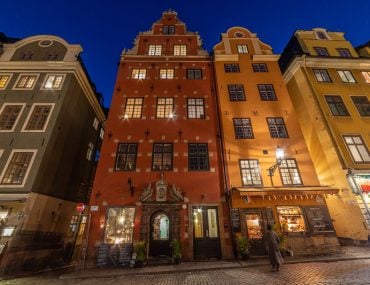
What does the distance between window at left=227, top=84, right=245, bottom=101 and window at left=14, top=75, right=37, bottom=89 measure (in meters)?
16.6

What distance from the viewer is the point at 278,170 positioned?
13328mm

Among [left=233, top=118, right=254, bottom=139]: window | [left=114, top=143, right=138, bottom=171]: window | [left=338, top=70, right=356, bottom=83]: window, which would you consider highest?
[left=338, top=70, right=356, bottom=83]: window

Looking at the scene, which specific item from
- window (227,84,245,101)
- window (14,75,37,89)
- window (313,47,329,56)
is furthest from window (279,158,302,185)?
window (14,75,37,89)

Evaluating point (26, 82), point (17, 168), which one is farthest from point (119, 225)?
point (26, 82)

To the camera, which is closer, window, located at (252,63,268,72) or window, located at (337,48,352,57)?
window, located at (252,63,268,72)

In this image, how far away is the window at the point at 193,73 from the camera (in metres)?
17.5

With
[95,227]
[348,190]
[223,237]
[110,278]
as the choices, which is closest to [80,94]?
[95,227]

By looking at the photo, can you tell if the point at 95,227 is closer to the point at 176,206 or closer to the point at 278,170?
the point at 176,206

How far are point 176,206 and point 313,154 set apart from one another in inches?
464

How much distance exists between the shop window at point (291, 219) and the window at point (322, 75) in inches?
481

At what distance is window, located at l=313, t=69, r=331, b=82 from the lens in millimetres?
17250

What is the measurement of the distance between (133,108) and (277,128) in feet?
37.9

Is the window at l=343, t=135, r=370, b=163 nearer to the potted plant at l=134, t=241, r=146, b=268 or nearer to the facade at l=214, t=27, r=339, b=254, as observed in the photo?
the facade at l=214, t=27, r=339, b=254

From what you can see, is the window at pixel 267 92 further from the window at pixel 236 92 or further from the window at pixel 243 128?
the window at pixel 243 128
